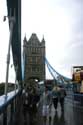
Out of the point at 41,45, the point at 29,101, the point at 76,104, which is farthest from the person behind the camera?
the point at 41,45

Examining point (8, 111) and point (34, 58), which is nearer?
point (8, 111)

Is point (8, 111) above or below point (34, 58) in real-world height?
below

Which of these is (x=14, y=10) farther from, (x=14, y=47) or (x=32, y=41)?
(x=32, y=41)

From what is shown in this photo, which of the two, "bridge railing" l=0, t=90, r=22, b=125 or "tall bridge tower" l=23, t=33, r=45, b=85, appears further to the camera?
"tall bridge tower" l=23, t=33, r=45, b=85

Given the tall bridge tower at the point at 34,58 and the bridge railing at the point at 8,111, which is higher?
the tall bridge tower at the point at 34,58

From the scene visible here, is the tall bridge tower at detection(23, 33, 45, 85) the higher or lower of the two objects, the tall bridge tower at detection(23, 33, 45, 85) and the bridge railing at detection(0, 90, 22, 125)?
the higher

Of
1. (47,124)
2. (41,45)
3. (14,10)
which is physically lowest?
(47,124)

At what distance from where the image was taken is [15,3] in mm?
13617

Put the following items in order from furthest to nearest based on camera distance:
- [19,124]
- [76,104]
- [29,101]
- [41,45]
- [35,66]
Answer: [35,66], [41,45], [76,104], [29,101], [19,124]

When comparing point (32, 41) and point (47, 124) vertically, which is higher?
point (32, 41)

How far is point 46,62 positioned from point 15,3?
201 ft

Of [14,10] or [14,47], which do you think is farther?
[14,47]

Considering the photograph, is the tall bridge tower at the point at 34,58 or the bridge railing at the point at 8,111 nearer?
the bridge railing at the point at 8,111

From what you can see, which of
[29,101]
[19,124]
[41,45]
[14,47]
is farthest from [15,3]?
[41,45]
